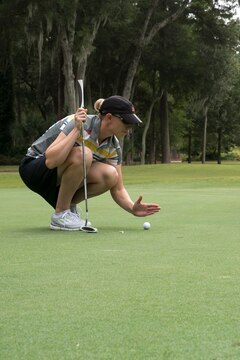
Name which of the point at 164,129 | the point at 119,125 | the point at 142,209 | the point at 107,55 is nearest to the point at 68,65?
the point at 107,55

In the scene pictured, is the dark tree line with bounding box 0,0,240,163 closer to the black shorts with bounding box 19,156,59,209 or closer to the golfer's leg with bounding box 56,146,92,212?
the black shorts with bounding box 19,156,59,209

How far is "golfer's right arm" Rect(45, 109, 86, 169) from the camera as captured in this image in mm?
5441

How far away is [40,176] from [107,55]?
106ft

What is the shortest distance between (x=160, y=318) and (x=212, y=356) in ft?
1.68

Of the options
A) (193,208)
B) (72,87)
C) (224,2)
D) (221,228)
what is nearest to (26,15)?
(72,87)

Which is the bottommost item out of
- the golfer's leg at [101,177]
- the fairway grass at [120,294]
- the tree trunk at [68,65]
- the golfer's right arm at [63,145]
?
the fairway grass at [120,294]

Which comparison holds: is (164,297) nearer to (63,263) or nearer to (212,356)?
(212,356)

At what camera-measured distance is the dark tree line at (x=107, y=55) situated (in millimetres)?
29000

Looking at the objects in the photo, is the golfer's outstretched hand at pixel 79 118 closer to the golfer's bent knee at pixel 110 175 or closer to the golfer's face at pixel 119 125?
the golfer's face at pixel 119 125

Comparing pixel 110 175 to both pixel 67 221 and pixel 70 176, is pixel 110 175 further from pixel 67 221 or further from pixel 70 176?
pixel 67 221

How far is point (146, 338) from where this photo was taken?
2.29 meters

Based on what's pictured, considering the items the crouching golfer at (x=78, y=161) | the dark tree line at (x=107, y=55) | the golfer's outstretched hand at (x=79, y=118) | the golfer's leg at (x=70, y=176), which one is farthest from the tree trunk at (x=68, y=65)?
the golfer's outstretched hand at (x=79, y=118)

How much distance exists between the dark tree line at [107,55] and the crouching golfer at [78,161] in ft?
72.9

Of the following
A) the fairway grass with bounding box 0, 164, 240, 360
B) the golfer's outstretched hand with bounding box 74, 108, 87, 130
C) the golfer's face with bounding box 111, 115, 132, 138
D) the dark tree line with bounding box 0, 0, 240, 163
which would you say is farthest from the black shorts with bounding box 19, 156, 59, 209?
the dark tree line with bounding box 0, 0, 240, 163
